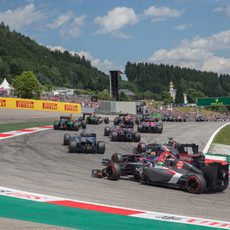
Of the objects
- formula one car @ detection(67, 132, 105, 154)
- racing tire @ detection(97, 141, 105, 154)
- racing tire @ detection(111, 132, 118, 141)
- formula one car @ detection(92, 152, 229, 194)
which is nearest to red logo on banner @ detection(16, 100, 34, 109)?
racing tire @ detection(111, 132, 118, 141)

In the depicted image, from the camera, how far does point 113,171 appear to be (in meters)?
13.8

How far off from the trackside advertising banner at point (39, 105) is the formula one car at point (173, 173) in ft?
123

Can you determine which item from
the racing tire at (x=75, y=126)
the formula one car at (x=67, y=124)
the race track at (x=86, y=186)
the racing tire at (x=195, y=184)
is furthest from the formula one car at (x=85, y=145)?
the formula one car at (x=67, y=124)

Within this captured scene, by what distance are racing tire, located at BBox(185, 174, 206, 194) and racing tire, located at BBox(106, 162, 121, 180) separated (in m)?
2.33

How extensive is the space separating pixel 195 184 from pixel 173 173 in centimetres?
80

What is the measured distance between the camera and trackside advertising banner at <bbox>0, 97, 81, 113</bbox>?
50.4 meters

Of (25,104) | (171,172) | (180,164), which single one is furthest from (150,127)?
(25,104)

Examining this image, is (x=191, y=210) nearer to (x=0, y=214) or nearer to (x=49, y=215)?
(x=49, y=215)

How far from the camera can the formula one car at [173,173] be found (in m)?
12.5

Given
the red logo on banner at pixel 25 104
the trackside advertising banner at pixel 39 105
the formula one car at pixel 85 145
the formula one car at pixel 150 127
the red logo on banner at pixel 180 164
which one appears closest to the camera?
the red logo on banner at pixel 180 164

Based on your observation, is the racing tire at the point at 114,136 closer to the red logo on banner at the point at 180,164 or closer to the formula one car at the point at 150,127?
the formula one car at the point at 150,127

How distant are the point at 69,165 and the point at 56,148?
5.72m

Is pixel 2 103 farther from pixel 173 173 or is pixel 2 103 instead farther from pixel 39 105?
pixel 173 173

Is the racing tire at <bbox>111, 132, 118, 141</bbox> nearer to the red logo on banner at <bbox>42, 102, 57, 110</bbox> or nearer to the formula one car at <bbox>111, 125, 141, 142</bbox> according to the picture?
the formula one car at <bbox>111, 125, 141, 142</bbox>
